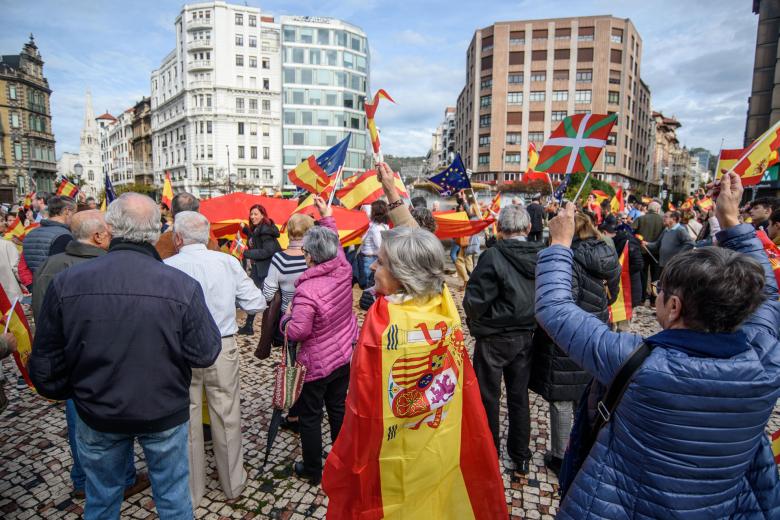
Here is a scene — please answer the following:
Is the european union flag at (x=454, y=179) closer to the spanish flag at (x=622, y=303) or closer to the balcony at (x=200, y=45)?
the spanish flag at (x=622, y=303)

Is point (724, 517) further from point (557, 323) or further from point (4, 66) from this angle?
point (4, 66)

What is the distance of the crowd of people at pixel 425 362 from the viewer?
4.60 ft

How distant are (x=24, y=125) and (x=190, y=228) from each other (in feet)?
293

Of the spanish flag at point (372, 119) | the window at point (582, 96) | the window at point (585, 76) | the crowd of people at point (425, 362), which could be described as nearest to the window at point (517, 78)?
the window at point (585, 76)

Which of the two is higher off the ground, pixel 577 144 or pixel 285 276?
pixel 577 144

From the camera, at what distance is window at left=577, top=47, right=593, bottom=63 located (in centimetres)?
6203

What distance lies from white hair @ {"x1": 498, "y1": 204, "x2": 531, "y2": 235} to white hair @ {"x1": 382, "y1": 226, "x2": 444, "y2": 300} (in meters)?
1.45

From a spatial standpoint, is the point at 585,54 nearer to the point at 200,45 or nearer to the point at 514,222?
the point at 200,45

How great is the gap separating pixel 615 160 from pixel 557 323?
2825 inches

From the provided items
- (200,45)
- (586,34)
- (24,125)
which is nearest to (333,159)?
(586,34)

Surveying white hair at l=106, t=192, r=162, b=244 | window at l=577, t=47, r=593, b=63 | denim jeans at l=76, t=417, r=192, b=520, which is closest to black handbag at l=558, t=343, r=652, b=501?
denim jeans at l=76, t=417, r=192, b=520

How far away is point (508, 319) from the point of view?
3447 mm

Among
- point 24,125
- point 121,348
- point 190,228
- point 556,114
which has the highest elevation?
point 556,114

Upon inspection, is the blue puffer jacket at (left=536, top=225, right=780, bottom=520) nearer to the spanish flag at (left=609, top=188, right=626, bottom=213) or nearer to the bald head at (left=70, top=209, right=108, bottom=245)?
the bald head at (left=70, top=209, right=108, bottom=245)
